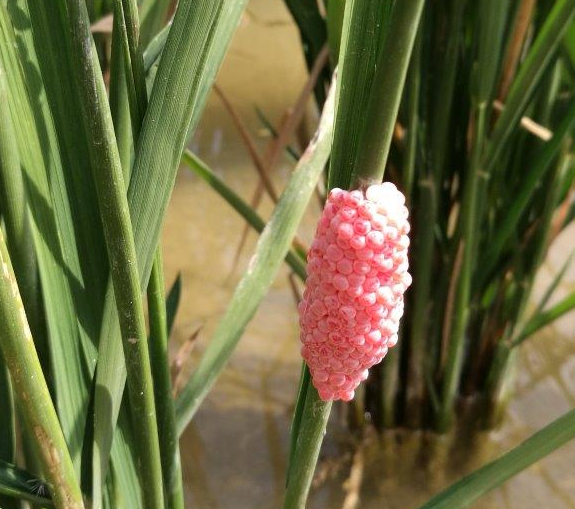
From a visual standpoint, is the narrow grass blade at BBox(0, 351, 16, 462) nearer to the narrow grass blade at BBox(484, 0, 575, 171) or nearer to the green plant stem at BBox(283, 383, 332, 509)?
the green plant stem at BBox(283, 383, 332, 509)

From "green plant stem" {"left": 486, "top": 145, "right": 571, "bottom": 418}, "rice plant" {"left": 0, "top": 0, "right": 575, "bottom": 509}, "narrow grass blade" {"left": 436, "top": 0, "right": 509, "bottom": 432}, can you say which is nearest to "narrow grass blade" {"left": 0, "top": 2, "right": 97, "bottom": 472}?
"rice plant" {"left": 0, "top": 0, "right": 575, "bottom": 509}

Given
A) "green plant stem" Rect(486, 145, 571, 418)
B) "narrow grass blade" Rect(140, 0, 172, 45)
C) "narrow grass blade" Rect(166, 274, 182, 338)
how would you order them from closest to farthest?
1. "narrow grass blade" Rect(140, 0, 172, 45)
2. "narrow grass blade" Rect(166, 274, 182, 338)
3. "green plant stem" Rect(486, 145, 571, 418)

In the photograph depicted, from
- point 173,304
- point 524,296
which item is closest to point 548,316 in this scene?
point 524,296

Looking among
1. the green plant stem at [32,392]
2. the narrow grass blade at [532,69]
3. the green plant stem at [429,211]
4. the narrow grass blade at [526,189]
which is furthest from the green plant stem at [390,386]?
the green plant stem at [32,392]

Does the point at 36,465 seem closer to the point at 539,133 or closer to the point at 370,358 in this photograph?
the point at 370,358

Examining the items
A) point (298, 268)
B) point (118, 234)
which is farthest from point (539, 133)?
point (118, 234)

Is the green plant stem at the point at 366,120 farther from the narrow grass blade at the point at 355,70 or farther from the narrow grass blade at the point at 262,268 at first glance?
the narrow grass blade at the point at 262,268

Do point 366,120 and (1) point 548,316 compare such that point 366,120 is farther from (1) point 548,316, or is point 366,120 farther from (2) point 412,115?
(1) point 548,316
